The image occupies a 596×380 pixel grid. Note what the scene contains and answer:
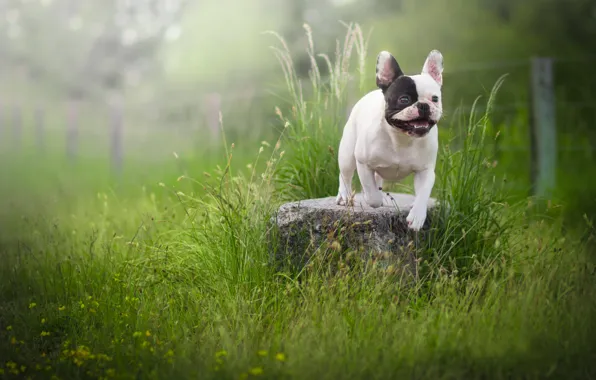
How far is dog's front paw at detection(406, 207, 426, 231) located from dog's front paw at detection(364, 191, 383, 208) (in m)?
0.25

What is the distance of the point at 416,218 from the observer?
3.55 metres

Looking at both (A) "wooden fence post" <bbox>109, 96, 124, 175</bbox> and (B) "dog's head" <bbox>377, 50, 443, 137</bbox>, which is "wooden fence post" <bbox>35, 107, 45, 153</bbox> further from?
(B) "dog's head" <bbox>377, 50, 443, 137</bbox>

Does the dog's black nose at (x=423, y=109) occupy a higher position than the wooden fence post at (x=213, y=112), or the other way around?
the dog's black nose at (x=423, y=109)

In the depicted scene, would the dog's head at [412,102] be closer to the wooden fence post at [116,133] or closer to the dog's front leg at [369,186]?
the dog's front leg at [369,186]

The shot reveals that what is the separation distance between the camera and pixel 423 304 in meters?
3.50

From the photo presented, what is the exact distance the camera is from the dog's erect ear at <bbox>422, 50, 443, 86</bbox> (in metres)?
3.51

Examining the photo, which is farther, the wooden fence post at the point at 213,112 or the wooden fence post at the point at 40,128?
the wooden fence post at the point at 40,128

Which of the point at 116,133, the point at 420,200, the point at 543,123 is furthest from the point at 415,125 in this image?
the point at 116,133

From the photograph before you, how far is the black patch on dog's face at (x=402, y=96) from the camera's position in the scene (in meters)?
3.39

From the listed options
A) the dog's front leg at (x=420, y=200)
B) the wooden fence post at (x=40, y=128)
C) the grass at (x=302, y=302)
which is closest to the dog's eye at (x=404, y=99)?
the dog's front leg at (x=420, y=200)

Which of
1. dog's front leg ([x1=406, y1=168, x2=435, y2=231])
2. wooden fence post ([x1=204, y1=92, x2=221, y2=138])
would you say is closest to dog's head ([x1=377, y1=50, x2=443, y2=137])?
dog's front leg ([x1=406, y1=168, x2=435, y2=231])

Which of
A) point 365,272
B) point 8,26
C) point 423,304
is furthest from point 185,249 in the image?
point 8,26

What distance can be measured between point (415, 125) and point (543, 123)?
3.17m

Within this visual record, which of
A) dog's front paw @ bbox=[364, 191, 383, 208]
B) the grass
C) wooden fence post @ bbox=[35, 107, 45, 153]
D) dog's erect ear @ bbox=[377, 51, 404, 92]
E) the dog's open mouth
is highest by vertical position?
dog's erect ear @ bbox=[377, 51, 404, 92]
